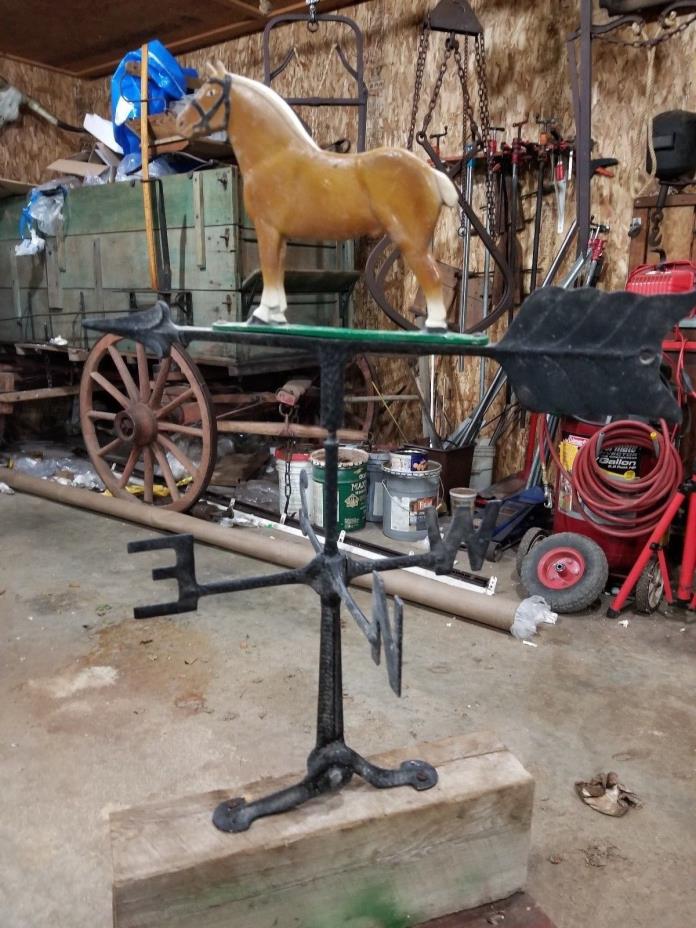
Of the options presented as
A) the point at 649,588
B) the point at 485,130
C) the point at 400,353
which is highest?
the point at 485,130

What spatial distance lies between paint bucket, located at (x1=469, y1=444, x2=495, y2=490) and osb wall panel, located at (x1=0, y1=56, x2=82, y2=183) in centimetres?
404

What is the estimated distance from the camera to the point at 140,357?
12.2 ft

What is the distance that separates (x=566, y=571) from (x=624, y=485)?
415 millimetres

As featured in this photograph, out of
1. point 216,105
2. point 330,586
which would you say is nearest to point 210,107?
point 216,105

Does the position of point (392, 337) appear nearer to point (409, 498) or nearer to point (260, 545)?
point (260, 545)

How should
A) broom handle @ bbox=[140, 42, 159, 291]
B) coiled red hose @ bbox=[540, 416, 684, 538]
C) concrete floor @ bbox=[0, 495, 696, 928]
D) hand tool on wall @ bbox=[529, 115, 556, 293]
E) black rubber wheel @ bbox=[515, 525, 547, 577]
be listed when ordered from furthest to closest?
hand tool on wall @ bbox=[529, 115, 556, 293], broom handle @ bbox=[140, 42, 159, 291], black rubber wheel @ bbox=[515, 525, 547, 577], coiled red hose @ bbox=[540, 416, 684, 538], concrete floor @ bbox=[0, 495, 696, 928]

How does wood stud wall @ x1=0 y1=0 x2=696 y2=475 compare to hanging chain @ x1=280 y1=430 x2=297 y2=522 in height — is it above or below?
above

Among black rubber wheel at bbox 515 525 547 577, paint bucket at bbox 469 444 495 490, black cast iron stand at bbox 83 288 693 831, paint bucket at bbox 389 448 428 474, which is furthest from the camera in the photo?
paint bucket at bbox 469 444 495 490

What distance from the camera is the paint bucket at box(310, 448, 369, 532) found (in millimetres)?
3594

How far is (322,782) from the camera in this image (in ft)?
4.13

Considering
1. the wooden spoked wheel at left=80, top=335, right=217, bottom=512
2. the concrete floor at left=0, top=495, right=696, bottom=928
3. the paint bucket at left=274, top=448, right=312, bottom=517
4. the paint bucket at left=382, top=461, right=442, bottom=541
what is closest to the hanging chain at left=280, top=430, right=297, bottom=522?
the paint bucket at left=274, top=448, right=312, bottom=517

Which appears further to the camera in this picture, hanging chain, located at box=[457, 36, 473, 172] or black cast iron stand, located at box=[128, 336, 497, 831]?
hanging chain, located at box=[457, 36, 473, 172]

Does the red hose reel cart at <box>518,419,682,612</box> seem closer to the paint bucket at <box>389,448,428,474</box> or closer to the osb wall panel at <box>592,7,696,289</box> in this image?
the paint bucket at <box>389,448,428,474</box>

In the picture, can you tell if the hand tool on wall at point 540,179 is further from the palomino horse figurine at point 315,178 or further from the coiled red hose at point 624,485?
the palomino horse figurine at point 315,178
